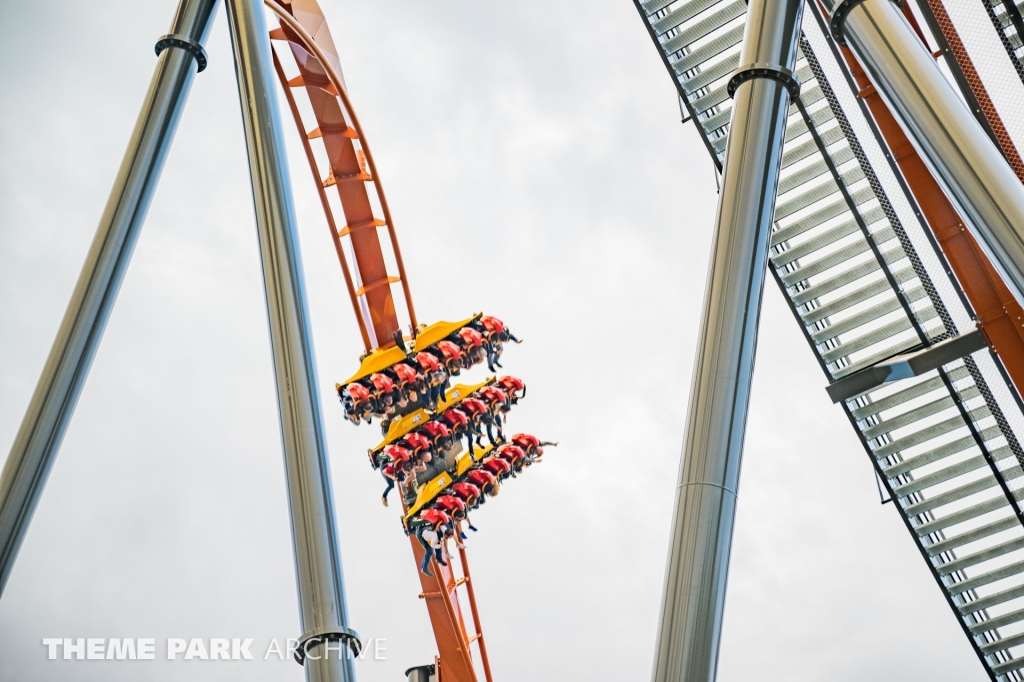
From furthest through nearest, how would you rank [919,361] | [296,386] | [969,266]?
1. [919,361]
2. [969,266]
3. [296,386]

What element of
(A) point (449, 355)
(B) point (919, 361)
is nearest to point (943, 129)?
(B) point (919, 361)

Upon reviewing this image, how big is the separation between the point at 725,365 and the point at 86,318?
2266 millimetres

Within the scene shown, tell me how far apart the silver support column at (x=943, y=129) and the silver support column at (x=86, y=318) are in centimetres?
247

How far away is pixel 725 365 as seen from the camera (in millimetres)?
2852

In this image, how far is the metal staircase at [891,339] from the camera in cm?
1005

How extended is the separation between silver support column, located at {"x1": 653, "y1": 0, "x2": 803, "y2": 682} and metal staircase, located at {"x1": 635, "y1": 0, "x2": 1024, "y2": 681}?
6890mm

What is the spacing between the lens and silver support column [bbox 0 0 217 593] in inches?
146

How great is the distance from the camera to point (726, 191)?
10.2 ft

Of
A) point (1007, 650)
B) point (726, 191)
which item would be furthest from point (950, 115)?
point (1007, 650)

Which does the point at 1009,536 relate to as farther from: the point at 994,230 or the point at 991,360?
the point at 994,230

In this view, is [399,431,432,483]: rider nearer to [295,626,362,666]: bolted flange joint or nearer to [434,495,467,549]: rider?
[434,495,467,549]: rider

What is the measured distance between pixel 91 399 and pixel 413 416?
54.0 ft

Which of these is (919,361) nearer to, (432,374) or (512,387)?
(512,387)

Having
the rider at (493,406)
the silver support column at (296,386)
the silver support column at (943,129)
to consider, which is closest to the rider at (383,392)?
the rider at (493,406)
